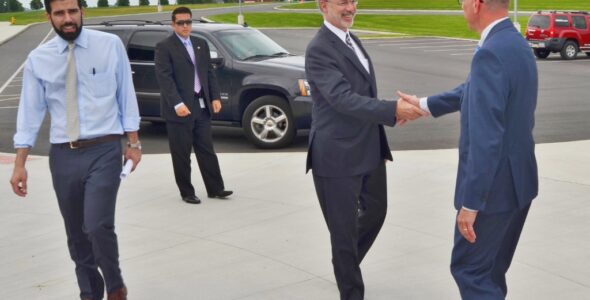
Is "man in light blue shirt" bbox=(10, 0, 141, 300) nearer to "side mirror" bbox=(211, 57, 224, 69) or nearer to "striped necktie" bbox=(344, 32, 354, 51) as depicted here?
"striped necktie" bbox=(344, 32, 354, 51)

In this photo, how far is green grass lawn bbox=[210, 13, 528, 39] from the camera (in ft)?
160

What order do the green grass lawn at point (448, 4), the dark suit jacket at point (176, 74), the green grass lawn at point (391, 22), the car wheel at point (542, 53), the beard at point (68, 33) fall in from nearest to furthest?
the beard at point (68, 33), the dark suit jacket at point (176, 74), the car wheel at point (542, 53), the green grass lawn at point (391, 22), the green grass lawn at point (448, 4)

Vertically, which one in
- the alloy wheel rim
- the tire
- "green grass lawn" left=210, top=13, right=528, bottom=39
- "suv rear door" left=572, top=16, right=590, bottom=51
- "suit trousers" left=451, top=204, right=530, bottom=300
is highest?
"suit trousers" left=451, top=204, right=530, bottom=300

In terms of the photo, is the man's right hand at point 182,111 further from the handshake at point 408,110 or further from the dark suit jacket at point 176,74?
the handshake at point 408,110

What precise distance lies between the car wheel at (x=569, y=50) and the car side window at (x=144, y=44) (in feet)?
68.3

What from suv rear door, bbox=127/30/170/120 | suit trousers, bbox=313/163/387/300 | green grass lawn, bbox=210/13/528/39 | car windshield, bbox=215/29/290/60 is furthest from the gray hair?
green grass lawn, bbox=210/13/528/39

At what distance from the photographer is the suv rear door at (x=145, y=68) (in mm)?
12492

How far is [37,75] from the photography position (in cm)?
509

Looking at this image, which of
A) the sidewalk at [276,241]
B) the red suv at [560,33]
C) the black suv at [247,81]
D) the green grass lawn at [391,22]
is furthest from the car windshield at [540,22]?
the sidewalk at [276,241]

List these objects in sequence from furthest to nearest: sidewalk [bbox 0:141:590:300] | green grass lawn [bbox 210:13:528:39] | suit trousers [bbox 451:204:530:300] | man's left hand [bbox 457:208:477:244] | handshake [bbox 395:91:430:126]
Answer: green grass lawn [bbox 210:13:528:39]
sidewalk [bbox 0:141:590:300]
handshake [bbox 395:91:430:126]
suit trousers [bbox 451:204:530:300]
man's left hand [bbox 457:208:477:244]

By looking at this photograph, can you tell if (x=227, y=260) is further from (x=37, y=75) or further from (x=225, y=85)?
(x=225, y=85)

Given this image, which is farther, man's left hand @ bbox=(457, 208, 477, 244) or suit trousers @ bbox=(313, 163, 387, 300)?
suit trousers @ bbox=(313, 163, 387, 300)

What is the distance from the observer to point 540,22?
30500mm

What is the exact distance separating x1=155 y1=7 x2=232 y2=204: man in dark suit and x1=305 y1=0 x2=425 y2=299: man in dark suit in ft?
11.5
